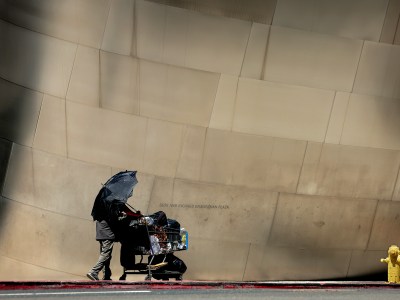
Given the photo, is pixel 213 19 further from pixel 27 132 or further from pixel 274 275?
pixel 274 275

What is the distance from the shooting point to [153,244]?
11.9 metres

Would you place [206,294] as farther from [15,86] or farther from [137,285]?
[15,86]

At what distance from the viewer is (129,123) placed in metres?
14.4

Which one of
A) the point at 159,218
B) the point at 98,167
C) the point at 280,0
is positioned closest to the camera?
the point at 159,218

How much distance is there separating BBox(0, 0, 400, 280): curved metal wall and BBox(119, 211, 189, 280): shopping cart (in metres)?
2.34

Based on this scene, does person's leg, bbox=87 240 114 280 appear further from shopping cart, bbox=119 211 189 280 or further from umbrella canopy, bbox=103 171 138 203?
umbrella canopy, bbox=103 171 138 203

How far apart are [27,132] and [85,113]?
4.69ft

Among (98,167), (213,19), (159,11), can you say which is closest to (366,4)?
(213,19)

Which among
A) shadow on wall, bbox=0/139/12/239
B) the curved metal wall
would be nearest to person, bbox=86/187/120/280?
the curved metal wall

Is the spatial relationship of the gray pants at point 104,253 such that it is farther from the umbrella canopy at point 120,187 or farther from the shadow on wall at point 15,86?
the shadow on wall at point 15,86

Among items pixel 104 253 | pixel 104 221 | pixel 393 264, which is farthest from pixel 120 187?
pixel 393 264

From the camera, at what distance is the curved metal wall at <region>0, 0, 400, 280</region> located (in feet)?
45.4

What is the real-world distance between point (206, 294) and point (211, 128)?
4462mm

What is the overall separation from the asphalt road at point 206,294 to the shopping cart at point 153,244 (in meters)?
1.26
